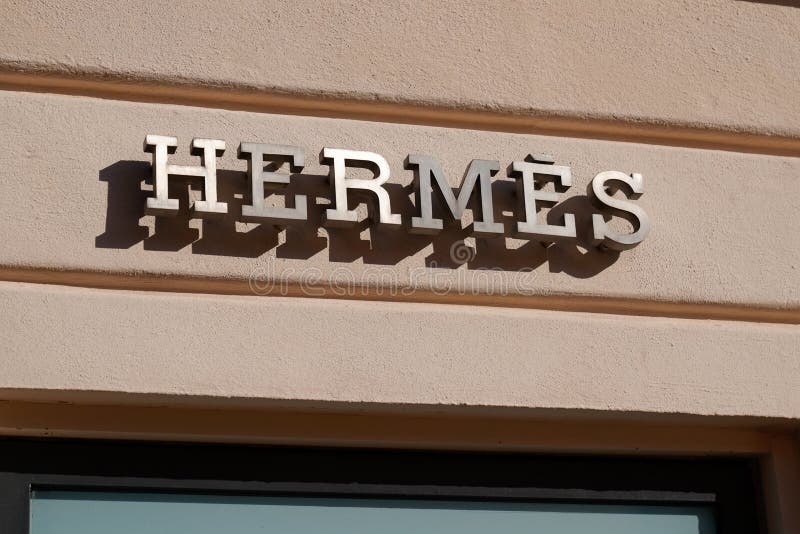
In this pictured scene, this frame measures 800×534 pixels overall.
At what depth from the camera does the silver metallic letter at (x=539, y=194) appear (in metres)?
4.36

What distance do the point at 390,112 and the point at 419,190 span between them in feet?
1.08

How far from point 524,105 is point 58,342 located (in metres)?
1.72

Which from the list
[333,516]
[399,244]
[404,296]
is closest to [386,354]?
[404,296]

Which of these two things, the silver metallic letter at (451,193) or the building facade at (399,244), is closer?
the building facade at (399,244)

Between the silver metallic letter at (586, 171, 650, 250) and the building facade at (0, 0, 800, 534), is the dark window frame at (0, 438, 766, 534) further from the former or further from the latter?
the silver metallic letter at (586, 171, 650, 250)

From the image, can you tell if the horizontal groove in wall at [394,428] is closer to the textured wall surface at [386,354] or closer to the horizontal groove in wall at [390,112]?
the textured wall surface at [386,354]

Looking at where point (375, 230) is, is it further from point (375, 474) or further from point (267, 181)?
point (375, 474)

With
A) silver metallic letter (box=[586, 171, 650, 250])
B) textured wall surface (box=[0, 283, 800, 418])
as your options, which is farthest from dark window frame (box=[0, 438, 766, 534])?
silver metallic letter (box=[586, 171, 650, 250])

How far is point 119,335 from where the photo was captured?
4012mm

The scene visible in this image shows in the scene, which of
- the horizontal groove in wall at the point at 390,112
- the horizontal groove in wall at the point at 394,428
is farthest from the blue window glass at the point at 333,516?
the horizontal groove in wall at the point at 390,112

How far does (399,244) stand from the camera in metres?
4.34

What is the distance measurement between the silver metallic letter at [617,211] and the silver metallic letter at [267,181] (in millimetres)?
967

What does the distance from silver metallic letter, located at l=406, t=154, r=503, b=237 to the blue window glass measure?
0.87 metres

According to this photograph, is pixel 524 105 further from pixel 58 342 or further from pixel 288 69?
pixel 58 342
